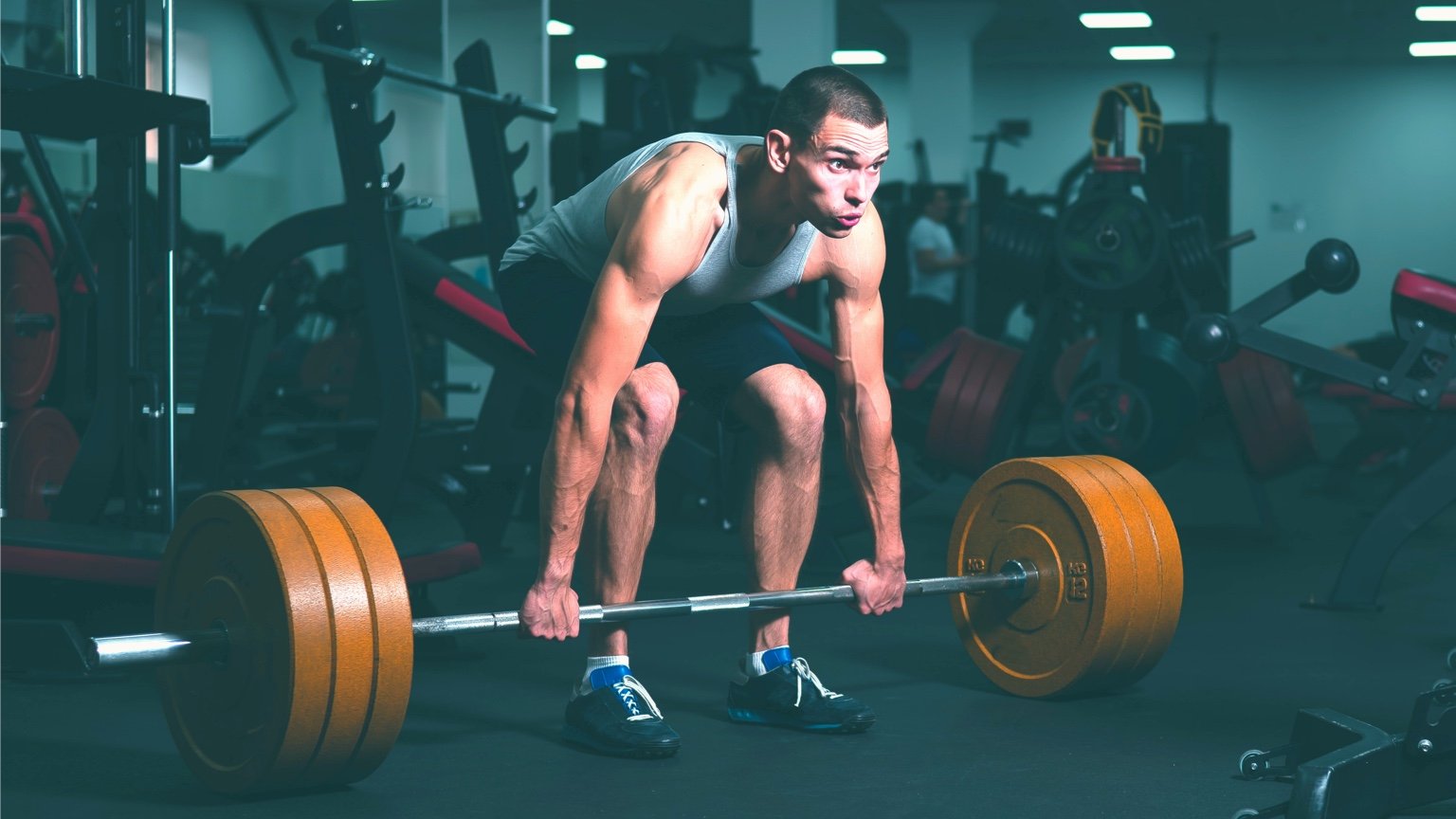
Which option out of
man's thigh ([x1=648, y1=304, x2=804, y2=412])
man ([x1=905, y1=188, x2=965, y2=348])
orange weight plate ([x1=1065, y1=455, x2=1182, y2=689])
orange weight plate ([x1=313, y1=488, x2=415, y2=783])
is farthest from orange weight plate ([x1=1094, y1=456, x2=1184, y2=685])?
man ([x1=905, y1=188, x2=965, y2=348])

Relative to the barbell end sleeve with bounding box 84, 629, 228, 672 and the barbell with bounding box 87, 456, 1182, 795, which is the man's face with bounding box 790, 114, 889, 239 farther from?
the barbell end sleeve with bounding box 84, 629, 228, 672

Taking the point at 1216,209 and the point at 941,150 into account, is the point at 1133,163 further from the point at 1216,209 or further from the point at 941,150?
the point at 941,150

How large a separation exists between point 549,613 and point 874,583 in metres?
0.43

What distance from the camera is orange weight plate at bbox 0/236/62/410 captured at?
3.21 meters

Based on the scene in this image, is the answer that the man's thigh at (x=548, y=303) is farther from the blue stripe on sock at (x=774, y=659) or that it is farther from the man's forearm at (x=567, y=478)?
the blue stripe on sock at (x=774, y=659)

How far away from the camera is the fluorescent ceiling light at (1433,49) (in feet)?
37.6

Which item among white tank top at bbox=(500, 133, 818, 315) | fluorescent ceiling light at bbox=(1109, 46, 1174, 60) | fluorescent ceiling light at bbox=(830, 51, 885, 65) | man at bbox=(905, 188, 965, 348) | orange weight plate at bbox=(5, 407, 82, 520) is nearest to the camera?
white tank top at bbox=(500, 133, 818, 315)

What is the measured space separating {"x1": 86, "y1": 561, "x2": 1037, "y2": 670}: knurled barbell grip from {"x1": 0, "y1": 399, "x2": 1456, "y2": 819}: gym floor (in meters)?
0.17

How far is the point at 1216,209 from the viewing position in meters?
8.92

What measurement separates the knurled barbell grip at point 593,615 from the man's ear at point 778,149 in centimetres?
51

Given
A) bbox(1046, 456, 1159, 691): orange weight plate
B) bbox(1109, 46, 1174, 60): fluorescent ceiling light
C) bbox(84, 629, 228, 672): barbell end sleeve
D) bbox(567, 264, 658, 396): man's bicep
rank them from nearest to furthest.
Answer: bbox(84, 629, 228, 672): barbell end sleeve → bbox(567, 264, 658, 396): man's bicep → bbox(1046, 456, 1159, 691): orange weight plate → bbox(1109, 46, 1174, 60): fluorescent ceiling light

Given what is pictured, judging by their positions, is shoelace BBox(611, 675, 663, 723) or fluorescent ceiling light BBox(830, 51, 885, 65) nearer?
shoelace BBox(611, 675, 663, 723)

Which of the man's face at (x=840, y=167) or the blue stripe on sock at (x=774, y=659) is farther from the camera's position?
the blue stripe on sock at (x=774, y=659)

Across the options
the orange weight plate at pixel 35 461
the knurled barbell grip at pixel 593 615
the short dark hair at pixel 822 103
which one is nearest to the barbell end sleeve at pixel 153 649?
the knurled barbell grip at pixel 593 615
